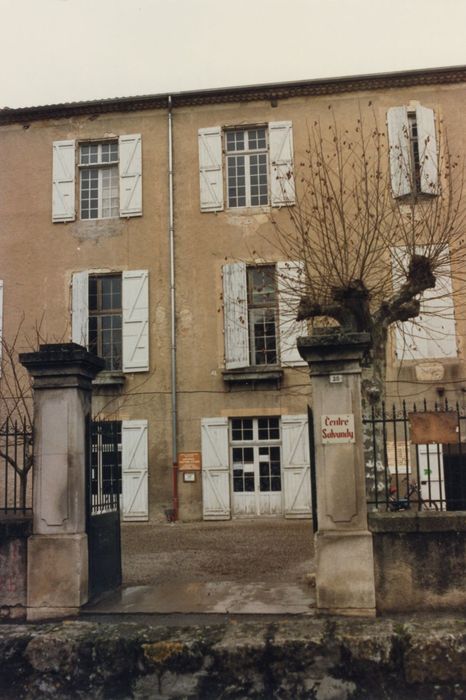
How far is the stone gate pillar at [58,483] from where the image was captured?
662 cm

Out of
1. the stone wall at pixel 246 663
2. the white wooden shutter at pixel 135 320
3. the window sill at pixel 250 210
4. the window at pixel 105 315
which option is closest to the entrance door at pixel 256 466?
the white wooden shutter at pixel 135 320

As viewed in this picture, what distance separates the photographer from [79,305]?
51.5ft

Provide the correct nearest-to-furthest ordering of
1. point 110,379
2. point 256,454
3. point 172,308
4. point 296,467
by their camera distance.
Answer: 1. point 296,467
2. point 256,454
3. point 110,379
4. point 172,308

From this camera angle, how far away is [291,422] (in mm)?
14812

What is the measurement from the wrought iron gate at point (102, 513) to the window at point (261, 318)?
24.6 feet

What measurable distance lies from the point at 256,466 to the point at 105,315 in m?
4.74

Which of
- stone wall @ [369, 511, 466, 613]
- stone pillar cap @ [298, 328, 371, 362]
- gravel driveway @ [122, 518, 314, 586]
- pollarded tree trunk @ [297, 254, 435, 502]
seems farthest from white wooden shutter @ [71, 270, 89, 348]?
stone wall @ [369, 511, 466, 613]

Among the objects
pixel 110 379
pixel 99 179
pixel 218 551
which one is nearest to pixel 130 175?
pixel 99 179

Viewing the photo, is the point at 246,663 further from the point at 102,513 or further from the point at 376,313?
the point at 376,313

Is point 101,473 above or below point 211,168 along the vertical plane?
below

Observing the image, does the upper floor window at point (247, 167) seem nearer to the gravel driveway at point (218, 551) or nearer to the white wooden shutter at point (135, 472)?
the white wooden shutter at point (135, 472)

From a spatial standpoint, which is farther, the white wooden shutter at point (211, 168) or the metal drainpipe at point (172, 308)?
the white wooden shutter at point (211, 168)

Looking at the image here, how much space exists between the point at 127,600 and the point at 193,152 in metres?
11.4

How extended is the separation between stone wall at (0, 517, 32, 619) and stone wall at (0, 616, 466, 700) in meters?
1.31
